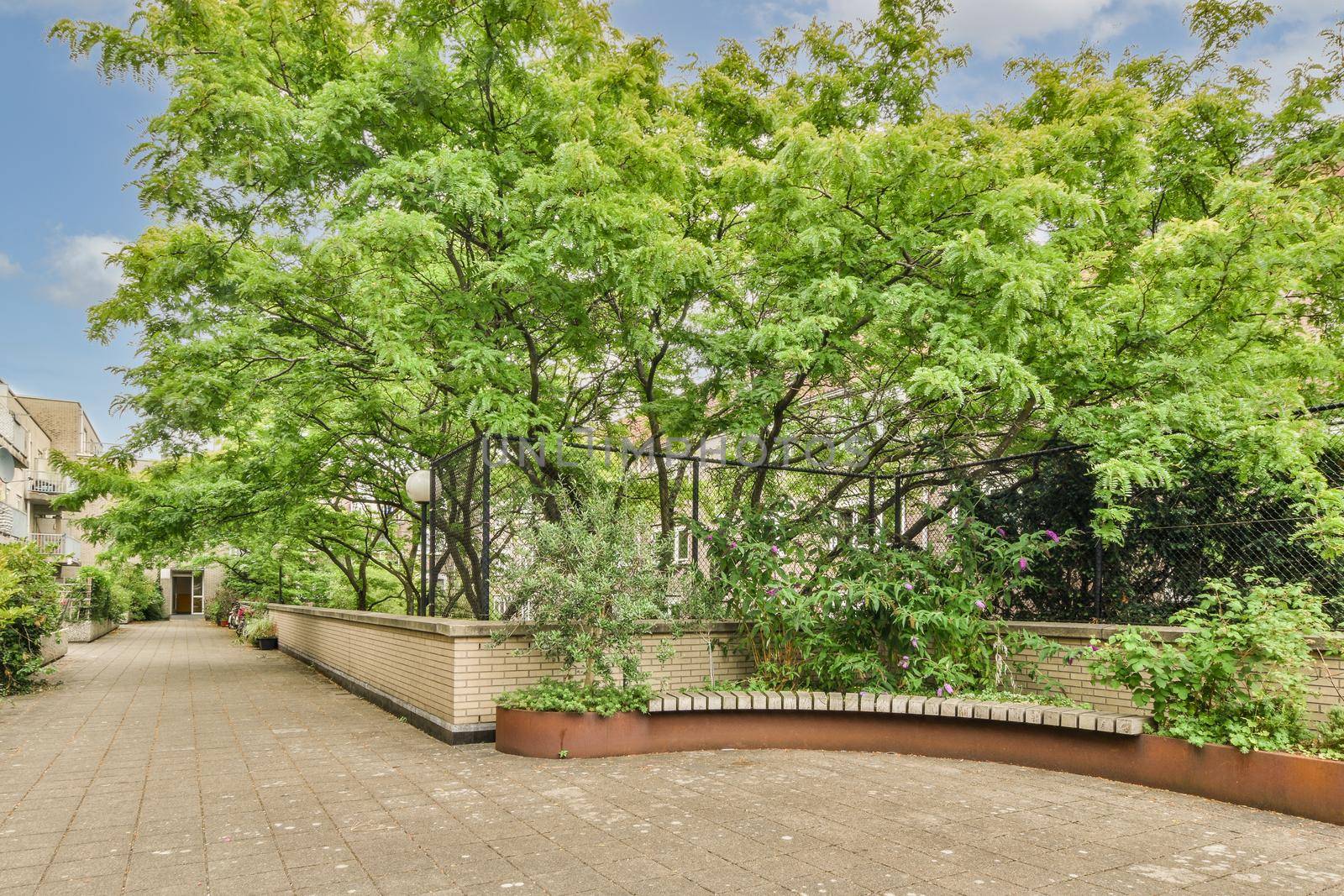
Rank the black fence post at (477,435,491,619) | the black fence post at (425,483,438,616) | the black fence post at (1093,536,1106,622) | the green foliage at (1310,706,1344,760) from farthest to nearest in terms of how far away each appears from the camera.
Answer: the black fence post at (425,483,438,616), the black fence post at (477,435,491,619), the black fence post at (1093,536,1106,622), the green foliage at (1310,706,1344,760)

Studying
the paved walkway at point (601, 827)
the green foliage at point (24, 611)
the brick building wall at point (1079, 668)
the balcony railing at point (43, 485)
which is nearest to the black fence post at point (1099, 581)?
the brick building wall at point (1079, 668)

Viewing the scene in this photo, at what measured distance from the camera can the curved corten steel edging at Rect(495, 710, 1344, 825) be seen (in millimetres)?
5062

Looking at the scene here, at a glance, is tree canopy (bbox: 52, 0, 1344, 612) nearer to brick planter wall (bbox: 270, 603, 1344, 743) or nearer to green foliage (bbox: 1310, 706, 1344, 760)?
brick planter wall (bbox: 270, 603, 1344, 743)

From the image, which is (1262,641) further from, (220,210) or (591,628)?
(220,210)

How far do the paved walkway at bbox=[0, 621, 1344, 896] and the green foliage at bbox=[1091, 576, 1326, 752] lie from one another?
51 centimetres

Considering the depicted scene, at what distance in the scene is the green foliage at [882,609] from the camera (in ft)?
23.1

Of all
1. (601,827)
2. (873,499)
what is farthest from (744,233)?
(601,827)

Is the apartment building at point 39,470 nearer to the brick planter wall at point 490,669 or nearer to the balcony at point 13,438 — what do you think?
the balcony at point 13,438

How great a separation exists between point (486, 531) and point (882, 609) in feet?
12.0

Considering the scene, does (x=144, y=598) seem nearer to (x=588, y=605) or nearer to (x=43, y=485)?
(x=43, y=485)

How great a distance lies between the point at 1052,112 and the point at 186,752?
430 inches

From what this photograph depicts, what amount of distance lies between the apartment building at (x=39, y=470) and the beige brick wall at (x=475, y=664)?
7.62m

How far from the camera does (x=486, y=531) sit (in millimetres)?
7543

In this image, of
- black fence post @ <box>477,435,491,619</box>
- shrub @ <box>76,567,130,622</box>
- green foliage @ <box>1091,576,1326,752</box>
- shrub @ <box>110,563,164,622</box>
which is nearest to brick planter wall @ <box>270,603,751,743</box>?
black fence post @ <box>477,435,491,619</box>
